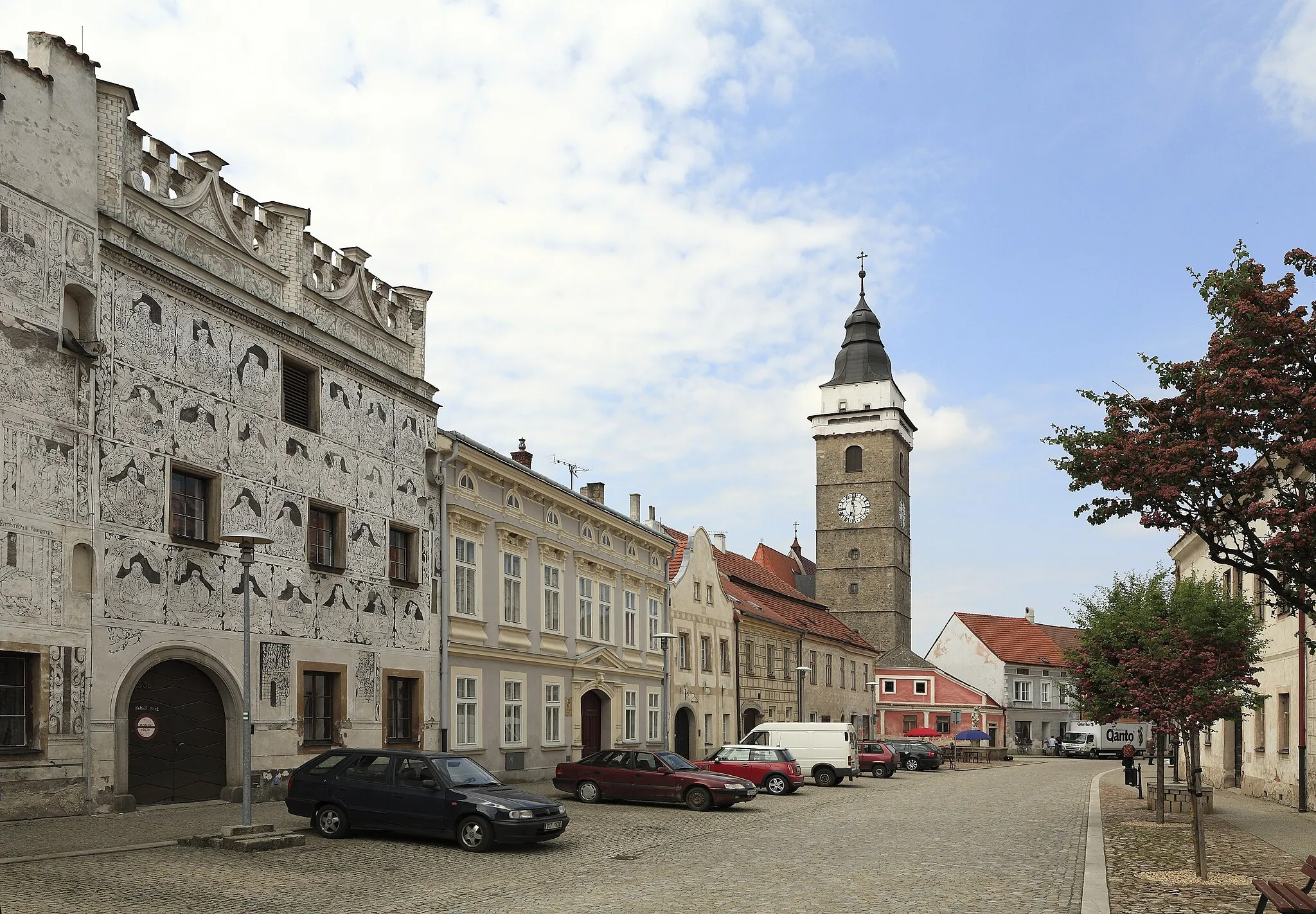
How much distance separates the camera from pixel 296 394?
2472 cm

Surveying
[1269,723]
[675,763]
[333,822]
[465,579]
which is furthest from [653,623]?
[333,822]

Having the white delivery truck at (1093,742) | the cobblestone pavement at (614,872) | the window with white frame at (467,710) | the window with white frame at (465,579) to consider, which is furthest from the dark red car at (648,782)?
the white delivery truck at (1093,742)

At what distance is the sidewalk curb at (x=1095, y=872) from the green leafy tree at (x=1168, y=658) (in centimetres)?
185

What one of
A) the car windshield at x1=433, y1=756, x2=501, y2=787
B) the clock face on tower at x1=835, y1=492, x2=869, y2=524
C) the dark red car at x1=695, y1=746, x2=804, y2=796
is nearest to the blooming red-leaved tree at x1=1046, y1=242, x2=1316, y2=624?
the car windshield at x1=433, y1=756, x2=501, y2=787

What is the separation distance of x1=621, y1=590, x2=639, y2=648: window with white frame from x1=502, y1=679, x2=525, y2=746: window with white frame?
Result: 26.9 feet

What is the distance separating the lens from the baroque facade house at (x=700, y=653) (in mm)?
45062

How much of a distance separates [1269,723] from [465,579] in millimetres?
21240

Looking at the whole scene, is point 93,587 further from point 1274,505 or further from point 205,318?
point 1274,505

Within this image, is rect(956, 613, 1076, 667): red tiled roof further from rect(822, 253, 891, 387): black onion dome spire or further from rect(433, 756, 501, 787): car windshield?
rect(433, 756, 501, 787): car windshield

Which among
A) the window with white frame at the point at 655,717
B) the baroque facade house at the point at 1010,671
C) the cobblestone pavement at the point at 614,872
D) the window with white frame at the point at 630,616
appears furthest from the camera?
the baroque facade house at the point at 1010,671

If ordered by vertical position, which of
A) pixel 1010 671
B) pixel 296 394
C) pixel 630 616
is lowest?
pixel 1010 671

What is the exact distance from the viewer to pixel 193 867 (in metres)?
15.0

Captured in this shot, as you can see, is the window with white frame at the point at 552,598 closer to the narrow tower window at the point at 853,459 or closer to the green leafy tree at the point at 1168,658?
the green leafy tree at the point at 1168,658

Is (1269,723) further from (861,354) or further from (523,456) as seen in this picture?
(861,354)
